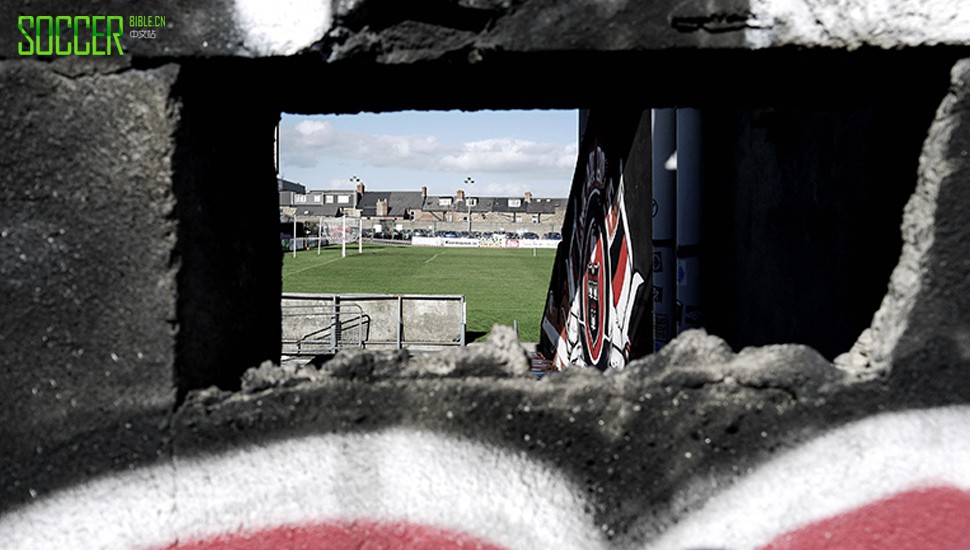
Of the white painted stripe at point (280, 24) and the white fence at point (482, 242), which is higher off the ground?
the white painted stripe at point (280, 24)

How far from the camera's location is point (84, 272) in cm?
152

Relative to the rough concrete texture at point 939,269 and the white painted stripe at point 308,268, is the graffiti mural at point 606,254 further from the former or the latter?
the white painted stripe at point 308,268

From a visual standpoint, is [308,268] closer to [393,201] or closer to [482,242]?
[482,242]

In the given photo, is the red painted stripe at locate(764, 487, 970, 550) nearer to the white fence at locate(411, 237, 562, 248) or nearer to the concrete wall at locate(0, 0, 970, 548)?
the concrete wall at locate(0, 0, 970, 548)

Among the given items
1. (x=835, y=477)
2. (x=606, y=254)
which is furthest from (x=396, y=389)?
(x=606, y=254)

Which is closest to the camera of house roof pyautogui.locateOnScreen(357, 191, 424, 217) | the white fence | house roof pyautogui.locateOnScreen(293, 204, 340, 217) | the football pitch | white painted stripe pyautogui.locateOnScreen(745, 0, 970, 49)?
white painted stripe pyautogui.locateOnScreen(745, 0, 970, 49)

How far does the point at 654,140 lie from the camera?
5512 millimetres

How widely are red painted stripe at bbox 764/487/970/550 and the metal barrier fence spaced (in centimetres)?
1008

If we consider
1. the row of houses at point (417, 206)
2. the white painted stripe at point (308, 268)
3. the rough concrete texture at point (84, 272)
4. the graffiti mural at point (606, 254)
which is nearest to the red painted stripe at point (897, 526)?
the rough concrete texture at point (84, 272)

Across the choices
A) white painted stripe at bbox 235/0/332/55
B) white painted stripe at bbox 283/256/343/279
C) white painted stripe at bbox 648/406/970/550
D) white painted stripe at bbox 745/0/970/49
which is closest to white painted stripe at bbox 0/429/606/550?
white painted stripe at bbox 648/406/970/550

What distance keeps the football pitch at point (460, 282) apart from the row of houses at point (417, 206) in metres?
52.9

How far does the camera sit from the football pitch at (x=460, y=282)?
16531 millimetres

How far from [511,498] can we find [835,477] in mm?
761

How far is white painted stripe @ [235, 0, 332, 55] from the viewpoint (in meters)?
1.48
